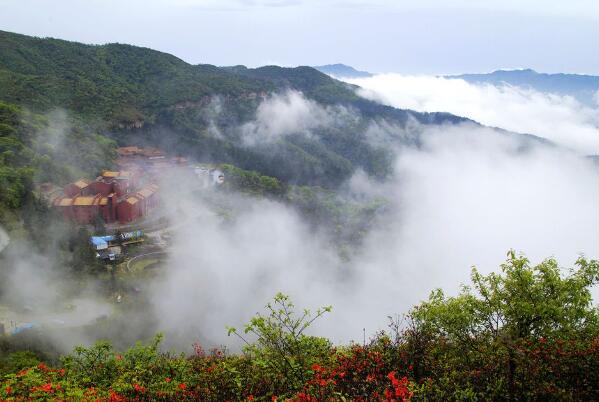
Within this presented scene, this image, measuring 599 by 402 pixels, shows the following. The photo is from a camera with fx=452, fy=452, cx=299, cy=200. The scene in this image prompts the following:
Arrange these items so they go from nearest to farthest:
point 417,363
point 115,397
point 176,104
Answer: point 115,397 < point 417,363 < point 176,104

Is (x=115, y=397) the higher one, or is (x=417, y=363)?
(x=115, y=397)

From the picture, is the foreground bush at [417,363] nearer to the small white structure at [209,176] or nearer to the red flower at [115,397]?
the red flower at [115,397]

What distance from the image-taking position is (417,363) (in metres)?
9.66

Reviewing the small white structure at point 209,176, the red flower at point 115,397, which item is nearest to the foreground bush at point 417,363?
the red flower at point 115,397

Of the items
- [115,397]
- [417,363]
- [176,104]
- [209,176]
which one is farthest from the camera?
[176,104]

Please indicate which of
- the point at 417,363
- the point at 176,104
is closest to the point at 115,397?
the point at 417,363

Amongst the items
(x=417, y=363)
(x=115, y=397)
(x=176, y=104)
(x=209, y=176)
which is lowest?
(x=417, y=363)

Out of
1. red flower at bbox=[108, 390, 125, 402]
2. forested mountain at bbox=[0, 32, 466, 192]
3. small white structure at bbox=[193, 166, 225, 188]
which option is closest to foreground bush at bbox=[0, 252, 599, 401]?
red flower at bbox=[108, 390, 125, 402]

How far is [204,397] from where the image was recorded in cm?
813

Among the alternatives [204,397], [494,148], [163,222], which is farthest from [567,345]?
[494,148]

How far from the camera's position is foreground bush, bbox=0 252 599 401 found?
7875 millimetres

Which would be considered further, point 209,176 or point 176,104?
point 176,104

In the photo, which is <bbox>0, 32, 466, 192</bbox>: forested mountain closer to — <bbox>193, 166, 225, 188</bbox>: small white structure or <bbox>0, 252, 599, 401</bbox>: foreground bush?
<bbox>193, 166, 225, 188</bbox>: small white structure

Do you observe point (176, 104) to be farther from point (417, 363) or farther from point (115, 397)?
point (417, 363)
